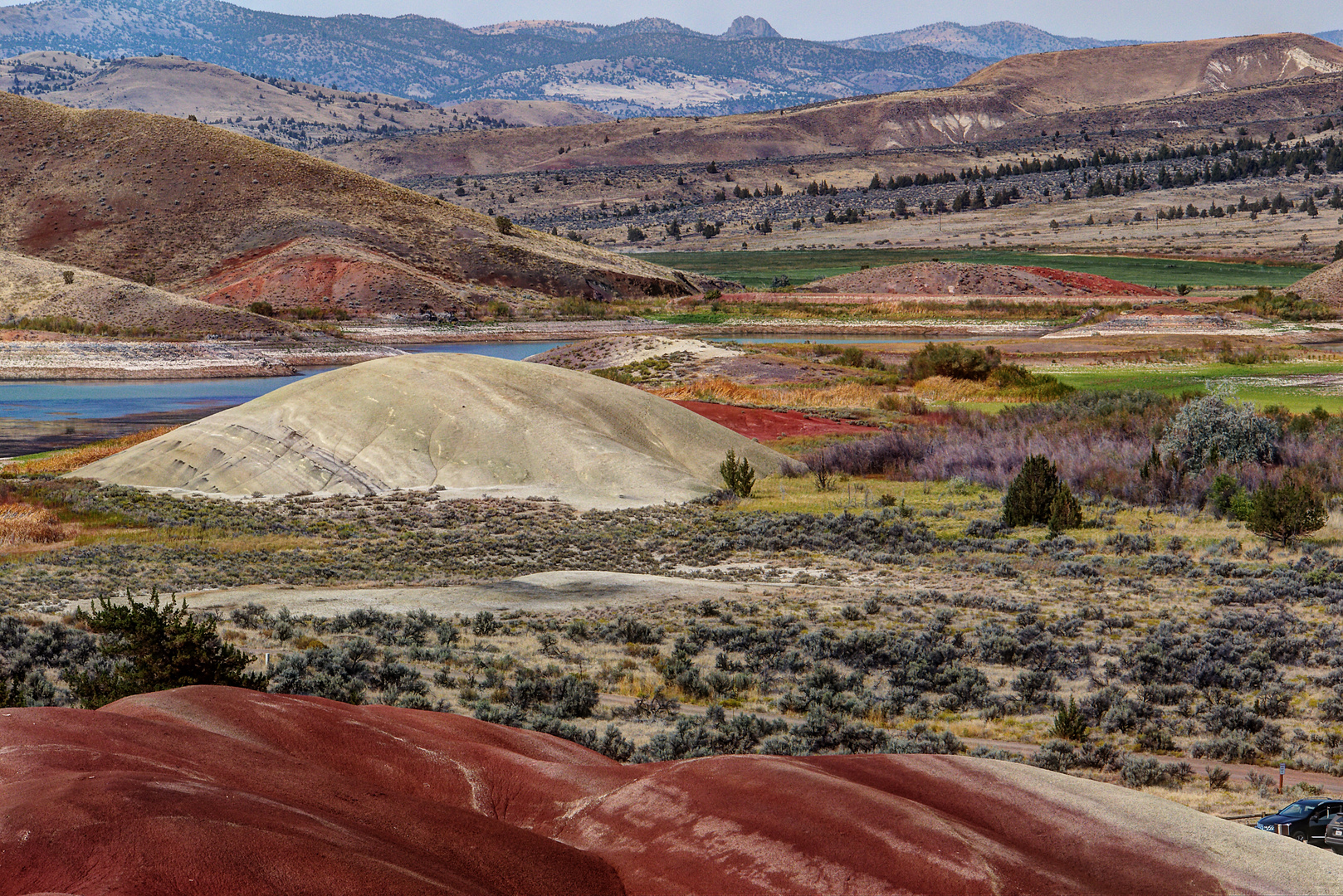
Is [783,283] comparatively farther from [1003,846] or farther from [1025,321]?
[1003,846]

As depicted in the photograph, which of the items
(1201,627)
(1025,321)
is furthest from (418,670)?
(1025,321)

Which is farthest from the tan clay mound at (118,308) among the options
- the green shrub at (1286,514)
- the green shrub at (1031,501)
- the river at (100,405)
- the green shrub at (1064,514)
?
the green shrub at (1286,514)

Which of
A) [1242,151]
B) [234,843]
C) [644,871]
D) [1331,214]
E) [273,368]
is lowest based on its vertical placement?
[273,368]

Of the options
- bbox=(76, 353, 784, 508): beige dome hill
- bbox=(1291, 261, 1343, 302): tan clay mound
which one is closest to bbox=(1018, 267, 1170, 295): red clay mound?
bbox=(1291, 261, 1343, 302): tan clay mound

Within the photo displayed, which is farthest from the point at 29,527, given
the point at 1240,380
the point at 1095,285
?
the point at 1095,285

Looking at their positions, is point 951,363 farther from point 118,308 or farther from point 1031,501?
point 118,308

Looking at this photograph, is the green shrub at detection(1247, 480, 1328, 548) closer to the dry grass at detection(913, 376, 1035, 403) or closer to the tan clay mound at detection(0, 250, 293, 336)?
the dry grass at detection(913, 376, 1035, 403)
